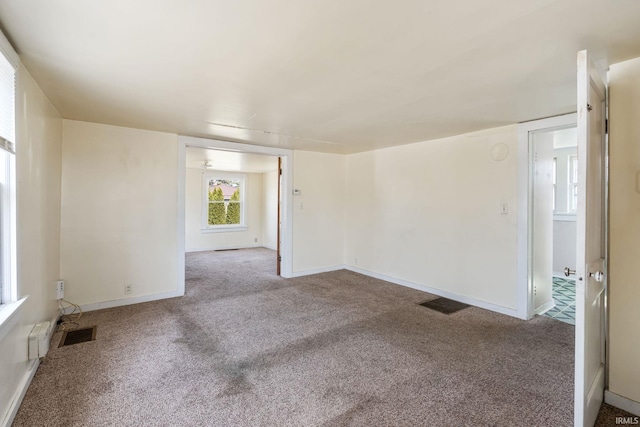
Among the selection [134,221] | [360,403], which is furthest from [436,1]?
[134,221]

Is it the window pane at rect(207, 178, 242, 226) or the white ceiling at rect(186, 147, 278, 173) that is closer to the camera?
the white ceiling at rect(186, 147, 278, 173)

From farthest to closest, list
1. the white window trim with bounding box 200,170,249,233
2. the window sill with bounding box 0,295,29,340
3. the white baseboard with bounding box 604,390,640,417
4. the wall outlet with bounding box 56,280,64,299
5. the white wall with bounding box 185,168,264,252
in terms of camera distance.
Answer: the white window trim with bounding box 200,170,249,233 < the white wall with bounding box 185,168,264,252 < the wall outlet with bounding box 56,280,64,299 < the white baseboard with bounding box 604,390,640,417 < the window sill with bounding box 0,295,29,340

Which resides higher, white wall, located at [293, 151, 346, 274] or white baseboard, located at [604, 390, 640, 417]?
white wall, located at [293, 151, 346, 274]

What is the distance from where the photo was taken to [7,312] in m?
1.75

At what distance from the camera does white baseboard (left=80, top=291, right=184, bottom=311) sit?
3.61 m

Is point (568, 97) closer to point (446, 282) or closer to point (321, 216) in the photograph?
point (446, 282)

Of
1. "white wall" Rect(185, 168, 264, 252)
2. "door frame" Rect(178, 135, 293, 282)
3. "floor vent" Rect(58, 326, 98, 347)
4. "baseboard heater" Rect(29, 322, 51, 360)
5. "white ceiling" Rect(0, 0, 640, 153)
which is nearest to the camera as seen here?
"white ceiling" Rect(0, 0, 640, 153)

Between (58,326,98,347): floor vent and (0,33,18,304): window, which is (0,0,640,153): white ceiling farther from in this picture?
(58,326,98,347): floor vent

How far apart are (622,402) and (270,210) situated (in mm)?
7802

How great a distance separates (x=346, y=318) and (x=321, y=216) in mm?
2484

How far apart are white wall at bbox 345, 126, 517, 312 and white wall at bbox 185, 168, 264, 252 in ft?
14.2

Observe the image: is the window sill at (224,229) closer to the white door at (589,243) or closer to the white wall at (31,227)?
the white wall at (31,227)

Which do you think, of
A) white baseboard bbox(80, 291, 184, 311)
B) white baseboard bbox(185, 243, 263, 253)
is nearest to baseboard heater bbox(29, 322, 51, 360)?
white baseboard bbox(80, 291, 184, 311)

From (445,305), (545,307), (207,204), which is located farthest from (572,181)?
(207,204)
